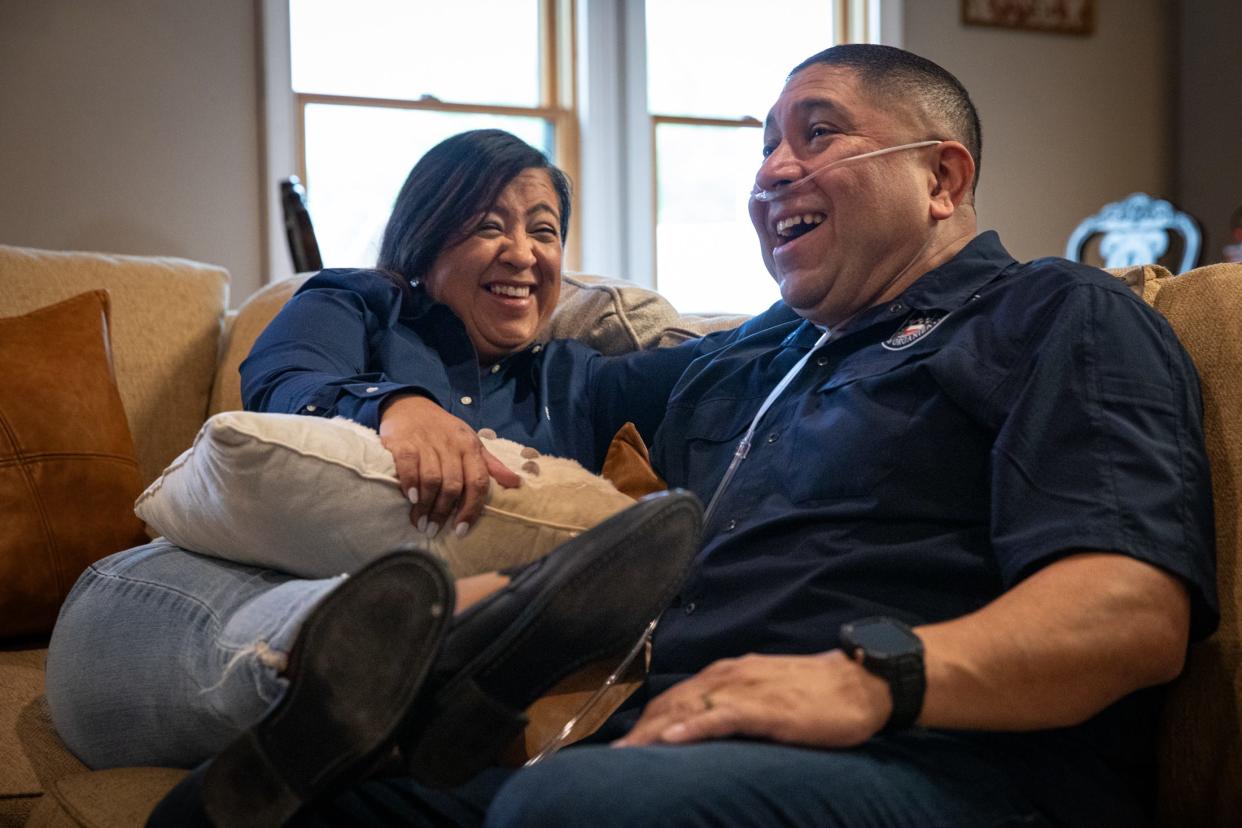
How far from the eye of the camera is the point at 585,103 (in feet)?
15.0

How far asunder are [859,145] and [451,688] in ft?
2.77

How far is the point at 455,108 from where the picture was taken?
4410 millimetres

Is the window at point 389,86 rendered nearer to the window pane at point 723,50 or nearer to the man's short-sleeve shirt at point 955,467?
the window pane at point 723,50

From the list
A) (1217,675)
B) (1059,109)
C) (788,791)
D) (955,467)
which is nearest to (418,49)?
(1059,109)

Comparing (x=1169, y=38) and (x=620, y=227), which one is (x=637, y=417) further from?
(x=1169, y=38)

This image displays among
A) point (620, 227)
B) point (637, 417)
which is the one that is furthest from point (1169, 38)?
point (637, 417)

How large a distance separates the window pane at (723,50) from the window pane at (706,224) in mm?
117

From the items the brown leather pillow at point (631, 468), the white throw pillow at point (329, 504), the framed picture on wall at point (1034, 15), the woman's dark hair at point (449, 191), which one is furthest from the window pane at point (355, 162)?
the white throw pillow at point (329, 504)

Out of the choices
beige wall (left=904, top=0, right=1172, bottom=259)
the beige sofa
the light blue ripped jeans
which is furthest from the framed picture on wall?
the light blue ripped jeans

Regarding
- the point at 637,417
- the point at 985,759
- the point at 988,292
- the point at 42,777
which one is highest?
the point at 988,292

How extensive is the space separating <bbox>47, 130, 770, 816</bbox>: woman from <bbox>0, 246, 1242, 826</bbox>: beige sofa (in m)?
0.08

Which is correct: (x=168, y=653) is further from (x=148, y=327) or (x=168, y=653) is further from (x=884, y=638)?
(x=148, y=327)

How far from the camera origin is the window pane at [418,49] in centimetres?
429

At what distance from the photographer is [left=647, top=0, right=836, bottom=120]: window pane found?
4.71 meters
